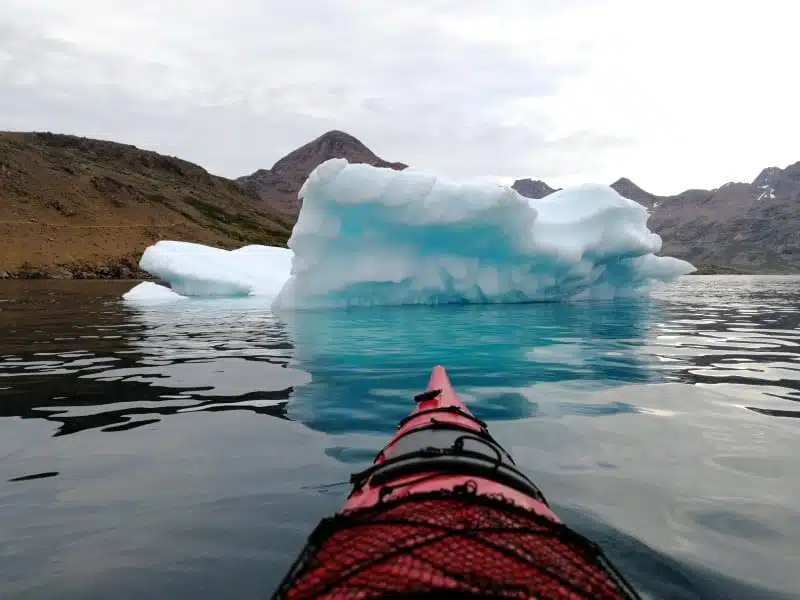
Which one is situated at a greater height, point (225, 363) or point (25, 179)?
point (25, 179)

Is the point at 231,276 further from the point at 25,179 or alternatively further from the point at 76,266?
the point at 25,179

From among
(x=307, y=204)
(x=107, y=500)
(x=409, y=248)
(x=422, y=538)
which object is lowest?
(x=107, y=500)

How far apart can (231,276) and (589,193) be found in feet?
59.5

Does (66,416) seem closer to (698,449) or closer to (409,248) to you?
(698,449)

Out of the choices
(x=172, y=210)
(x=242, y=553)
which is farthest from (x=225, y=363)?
(x=172, y=210)

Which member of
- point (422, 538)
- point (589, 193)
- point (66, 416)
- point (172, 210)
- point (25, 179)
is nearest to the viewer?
point (422, 538)

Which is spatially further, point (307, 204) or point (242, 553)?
point (307, 204)

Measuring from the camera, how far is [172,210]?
124750mm

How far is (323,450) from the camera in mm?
5422

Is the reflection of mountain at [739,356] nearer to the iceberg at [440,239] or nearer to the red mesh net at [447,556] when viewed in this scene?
the iceberg at [440,239]

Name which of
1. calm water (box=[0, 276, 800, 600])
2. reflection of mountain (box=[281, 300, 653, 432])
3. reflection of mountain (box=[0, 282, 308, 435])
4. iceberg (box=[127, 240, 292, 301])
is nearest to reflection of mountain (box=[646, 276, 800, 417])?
calm water (box=[0, 276, 800, 600])

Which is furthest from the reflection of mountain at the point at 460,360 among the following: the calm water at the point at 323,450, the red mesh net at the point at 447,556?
the red mesh net at the point at 447,556

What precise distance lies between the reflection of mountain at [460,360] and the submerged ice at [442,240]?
2.26 m

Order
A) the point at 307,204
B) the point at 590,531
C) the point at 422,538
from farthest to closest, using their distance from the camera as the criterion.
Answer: the point at 307,204 → the point at 590,531 → the point at 422,538
